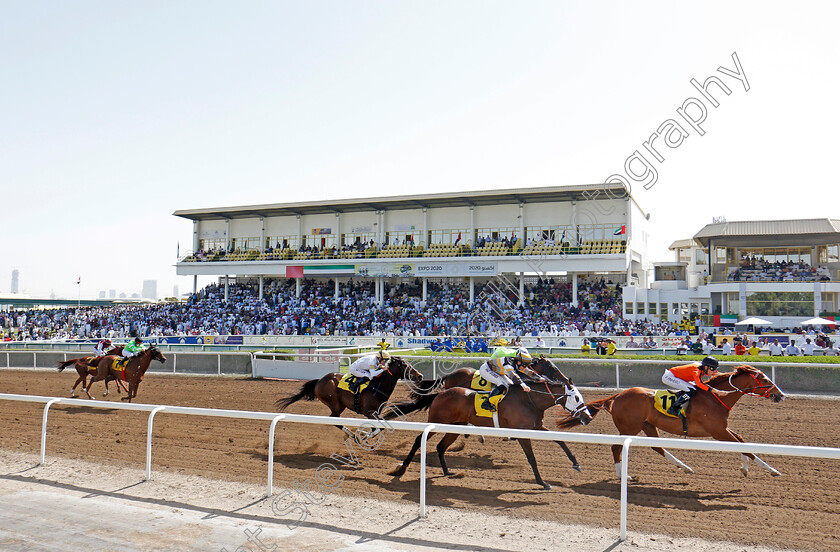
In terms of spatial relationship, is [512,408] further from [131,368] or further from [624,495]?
[131,368]

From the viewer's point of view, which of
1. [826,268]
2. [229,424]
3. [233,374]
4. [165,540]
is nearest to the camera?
[165,540]

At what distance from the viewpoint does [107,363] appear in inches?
473

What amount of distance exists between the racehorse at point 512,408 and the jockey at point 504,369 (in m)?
0.09

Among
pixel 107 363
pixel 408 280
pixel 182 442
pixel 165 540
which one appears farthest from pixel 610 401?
pixel 408 280

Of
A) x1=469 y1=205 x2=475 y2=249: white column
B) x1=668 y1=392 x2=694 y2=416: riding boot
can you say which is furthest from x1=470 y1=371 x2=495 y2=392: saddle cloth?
x1=469 y1=205 x2=475 y2=249: white column

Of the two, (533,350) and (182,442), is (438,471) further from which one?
(533,350)

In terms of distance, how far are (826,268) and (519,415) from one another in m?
25.7

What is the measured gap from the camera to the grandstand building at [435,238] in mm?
29469

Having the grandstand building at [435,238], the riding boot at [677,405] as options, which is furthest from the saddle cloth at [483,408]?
the grandstand building at [435,238]

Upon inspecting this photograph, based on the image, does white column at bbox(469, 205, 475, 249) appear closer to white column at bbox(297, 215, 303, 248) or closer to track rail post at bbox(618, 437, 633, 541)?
white column at bbox(297, 215, 303, 248)

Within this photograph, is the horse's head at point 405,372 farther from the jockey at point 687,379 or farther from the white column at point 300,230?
the white column at point 300,230

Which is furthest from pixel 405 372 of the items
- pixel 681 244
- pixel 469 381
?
pixel 681 244

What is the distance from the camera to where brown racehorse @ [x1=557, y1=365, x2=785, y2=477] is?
6.23 metres

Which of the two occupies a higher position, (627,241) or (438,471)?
(627,241)
